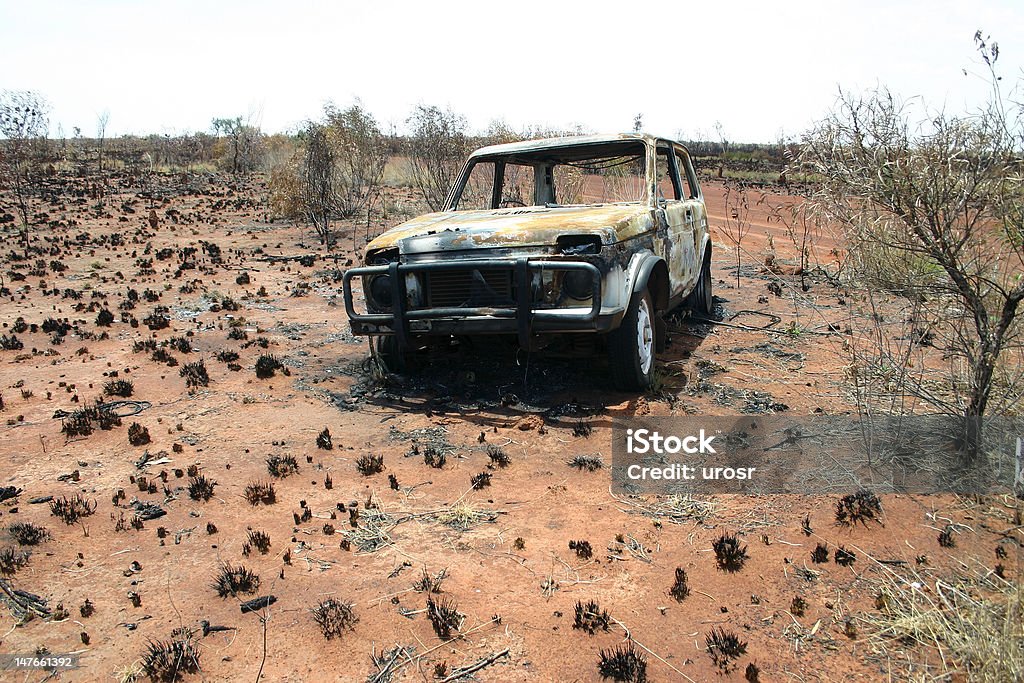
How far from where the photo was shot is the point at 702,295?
→ 333 inches

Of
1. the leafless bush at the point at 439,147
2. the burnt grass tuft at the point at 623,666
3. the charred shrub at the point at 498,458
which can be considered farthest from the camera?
the leafless bush at the point at 439,147

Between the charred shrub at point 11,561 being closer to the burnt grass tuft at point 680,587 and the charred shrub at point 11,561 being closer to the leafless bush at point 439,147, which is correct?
the burnt grass tuft at point 680,587

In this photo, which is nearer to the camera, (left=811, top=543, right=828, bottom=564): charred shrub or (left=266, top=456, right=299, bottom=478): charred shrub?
(left=811, top=543, right=828, bottom=564): charred shrub

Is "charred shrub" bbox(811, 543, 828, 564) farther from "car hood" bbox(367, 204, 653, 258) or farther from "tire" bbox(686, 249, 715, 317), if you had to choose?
"tire" bbox(686, 249, 715, 317)

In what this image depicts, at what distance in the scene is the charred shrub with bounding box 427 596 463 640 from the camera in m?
3.13

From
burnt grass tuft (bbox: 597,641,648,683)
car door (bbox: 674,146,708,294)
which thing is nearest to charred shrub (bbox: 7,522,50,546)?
burnt grass tuft (bbox: 597,641,648,683)

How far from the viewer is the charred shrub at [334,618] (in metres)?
3.14

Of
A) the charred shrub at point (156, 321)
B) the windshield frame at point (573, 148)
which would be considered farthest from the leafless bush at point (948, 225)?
the charred shrub at point (156, 321)

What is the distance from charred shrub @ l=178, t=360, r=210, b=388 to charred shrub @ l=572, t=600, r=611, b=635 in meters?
4.76

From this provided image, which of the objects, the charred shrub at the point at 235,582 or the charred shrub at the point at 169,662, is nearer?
the charred shrub at the point at 169,662

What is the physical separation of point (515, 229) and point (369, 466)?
194cm

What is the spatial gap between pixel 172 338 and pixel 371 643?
638cm

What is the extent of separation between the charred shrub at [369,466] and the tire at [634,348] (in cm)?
189

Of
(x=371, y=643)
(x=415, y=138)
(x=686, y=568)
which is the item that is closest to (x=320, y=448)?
(x=371, y=643)
